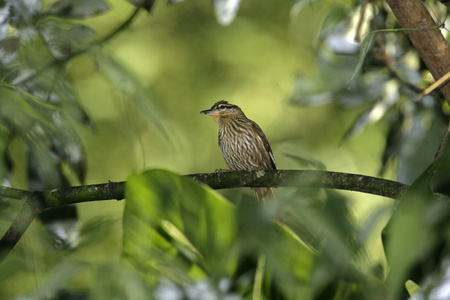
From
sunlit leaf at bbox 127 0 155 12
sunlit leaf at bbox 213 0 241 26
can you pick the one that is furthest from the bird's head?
sunlit leaf at bbox 127 0 155 12

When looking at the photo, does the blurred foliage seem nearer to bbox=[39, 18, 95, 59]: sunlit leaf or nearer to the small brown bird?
bbox=[39, 18, 95, 59]: sunlit leaf

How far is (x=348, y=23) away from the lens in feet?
9.59

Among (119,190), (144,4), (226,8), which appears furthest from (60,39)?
(226,8)

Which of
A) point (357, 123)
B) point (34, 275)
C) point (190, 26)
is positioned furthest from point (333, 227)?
point (190, 26)

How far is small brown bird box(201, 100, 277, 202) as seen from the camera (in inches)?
177

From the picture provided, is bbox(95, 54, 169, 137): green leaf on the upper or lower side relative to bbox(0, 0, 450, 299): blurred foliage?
upper

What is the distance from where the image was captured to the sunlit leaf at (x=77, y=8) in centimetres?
183

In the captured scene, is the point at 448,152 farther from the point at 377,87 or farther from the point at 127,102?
the point at 377,87

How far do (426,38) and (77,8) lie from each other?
108 centimetres

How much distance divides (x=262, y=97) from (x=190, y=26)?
1.04 m

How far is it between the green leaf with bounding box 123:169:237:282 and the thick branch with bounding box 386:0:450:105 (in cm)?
114

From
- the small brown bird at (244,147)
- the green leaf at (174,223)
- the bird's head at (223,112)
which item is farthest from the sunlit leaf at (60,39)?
the bird's head at (223,112)

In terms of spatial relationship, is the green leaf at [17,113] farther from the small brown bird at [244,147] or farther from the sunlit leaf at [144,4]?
the small brown bird at [244,147]

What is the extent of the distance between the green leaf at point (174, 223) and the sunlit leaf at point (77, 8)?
100 centimetres
